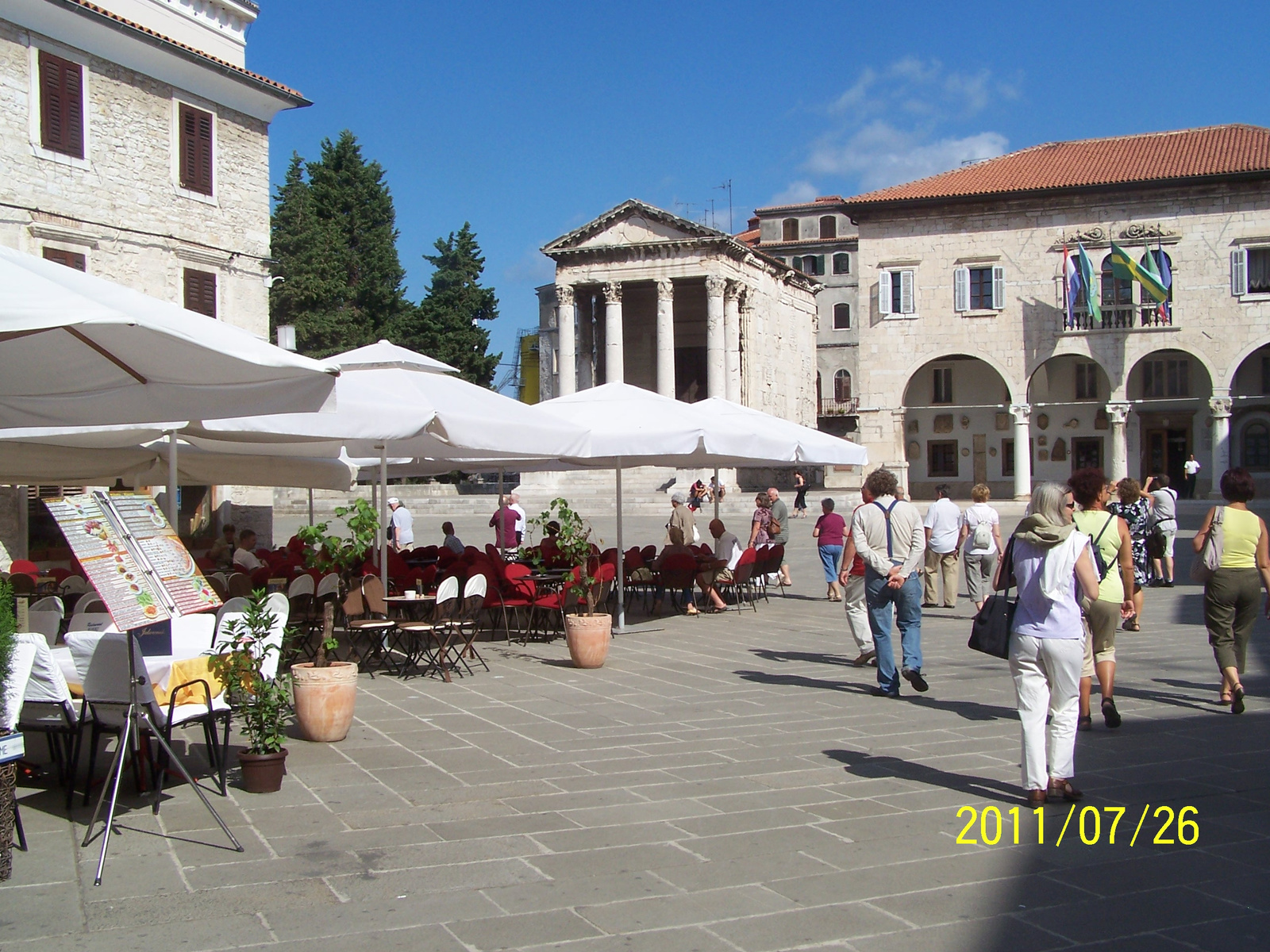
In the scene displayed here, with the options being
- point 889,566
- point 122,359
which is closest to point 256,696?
point 122,359

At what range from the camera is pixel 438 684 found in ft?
27.3

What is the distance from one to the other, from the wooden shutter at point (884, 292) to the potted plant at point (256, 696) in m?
32.6

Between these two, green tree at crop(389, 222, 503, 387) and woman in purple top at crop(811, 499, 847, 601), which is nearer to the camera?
woman in purple top at crop(811, 499, 847, 601)

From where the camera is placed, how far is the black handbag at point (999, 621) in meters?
5.19

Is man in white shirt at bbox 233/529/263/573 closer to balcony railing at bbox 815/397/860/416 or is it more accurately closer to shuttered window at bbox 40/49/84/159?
shuttered window at bbox 40/49/84/159

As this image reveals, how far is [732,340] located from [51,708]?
40750 millimetres

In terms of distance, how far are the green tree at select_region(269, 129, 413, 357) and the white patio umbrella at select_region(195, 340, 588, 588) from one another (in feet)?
123

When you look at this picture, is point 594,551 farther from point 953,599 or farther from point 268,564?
point 953,599

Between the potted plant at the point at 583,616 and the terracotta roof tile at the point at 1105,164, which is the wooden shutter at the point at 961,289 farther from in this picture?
the potted plant at the point at 583,616

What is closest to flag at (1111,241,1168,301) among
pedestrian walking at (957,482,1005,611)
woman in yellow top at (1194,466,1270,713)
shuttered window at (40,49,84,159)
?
pedestrian walking at (957,482,1005,611)

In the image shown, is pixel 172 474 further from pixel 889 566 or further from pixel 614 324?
pixel 614 324

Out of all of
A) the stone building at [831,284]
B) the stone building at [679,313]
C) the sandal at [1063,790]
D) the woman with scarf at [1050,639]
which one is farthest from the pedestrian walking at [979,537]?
the stone building at [831,284]

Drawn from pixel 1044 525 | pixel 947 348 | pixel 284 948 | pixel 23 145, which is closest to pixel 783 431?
pixel 1044 525

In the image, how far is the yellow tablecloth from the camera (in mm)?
5094
